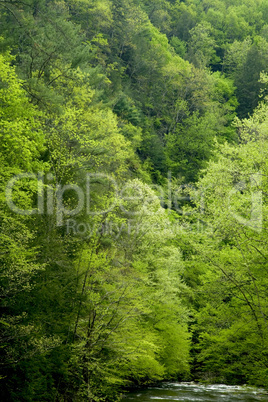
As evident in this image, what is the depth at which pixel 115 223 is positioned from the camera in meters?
24.0

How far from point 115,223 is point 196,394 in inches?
412

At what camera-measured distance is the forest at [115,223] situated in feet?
39.6

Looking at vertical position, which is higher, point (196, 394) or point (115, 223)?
point (115, 223)

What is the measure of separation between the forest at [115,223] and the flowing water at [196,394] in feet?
Result: 3.00

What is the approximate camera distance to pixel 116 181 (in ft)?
98.4

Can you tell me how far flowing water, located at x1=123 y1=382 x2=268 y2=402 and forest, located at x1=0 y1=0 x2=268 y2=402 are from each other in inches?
36.0

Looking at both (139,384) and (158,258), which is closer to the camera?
(139,384)

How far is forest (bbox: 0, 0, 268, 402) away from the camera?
12078mm

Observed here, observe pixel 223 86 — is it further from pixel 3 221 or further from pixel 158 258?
pixel 3 221

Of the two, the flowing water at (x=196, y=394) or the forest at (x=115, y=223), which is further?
the flowing water at (x=196, y=394)

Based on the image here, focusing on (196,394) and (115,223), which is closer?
(196,394)

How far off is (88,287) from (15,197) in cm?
486

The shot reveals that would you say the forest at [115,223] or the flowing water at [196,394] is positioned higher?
the forest at [115,223]

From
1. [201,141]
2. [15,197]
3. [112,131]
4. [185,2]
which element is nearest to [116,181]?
[112,131]
